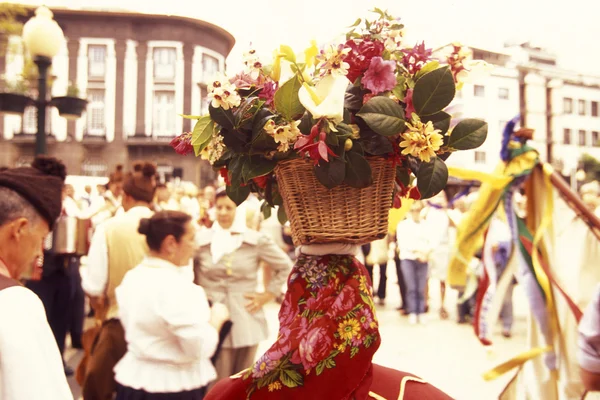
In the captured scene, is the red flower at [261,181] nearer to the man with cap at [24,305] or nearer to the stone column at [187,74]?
the man with cap at [24,305]

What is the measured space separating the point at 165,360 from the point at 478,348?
488cm

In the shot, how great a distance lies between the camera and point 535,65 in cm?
2272

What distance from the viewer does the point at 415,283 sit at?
8156 mm

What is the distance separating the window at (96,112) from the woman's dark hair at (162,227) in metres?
28.4

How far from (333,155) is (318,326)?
506 mm

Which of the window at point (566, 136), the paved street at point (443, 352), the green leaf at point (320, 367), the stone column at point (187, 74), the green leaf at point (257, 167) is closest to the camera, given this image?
the green leaf at point (320, 367)

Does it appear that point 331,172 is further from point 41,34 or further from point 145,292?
point 41,34

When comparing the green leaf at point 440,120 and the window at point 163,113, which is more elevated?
the window at point 163,113

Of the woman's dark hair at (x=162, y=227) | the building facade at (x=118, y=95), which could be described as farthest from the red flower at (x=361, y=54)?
the building facade at (x=118, y=95)

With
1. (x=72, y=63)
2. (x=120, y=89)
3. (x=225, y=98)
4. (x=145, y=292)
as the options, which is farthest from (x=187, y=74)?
(x=225, y=98)

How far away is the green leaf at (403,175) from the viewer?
6.17ft

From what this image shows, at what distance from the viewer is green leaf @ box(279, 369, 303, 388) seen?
5.36 feet

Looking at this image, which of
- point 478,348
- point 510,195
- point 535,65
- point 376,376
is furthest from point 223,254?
point 535,65

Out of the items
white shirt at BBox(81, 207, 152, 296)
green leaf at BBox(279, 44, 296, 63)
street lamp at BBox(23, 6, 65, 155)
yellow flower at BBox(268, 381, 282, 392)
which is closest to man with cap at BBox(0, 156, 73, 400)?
yellow flower at BBox(268, 381, 282, 392)
